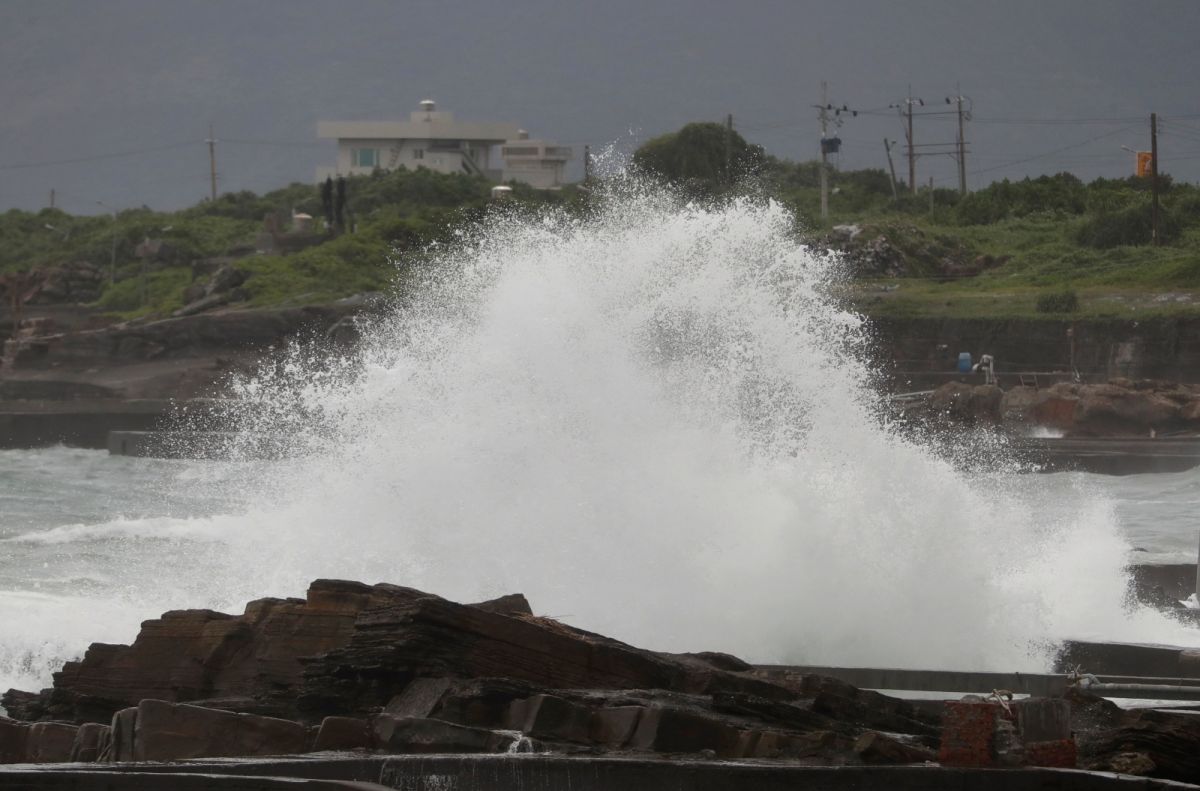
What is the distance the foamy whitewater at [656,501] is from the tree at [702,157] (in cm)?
5433

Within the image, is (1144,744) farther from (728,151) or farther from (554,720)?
(728,151)

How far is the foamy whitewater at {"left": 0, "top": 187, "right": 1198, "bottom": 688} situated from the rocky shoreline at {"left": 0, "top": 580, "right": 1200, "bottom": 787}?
503cm

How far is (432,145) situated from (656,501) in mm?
98115

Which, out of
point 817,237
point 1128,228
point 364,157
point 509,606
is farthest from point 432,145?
point 509,606

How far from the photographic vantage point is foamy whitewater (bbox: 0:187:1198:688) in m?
14.5

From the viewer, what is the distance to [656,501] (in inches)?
640

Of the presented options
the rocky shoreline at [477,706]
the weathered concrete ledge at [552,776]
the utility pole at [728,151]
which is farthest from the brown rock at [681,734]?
the utility pole at [728,151]

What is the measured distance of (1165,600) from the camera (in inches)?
712

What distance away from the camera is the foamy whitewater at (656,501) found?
47.6 ft

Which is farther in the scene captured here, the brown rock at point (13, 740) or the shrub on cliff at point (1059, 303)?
the shrub on cliff at point (1059, 303)

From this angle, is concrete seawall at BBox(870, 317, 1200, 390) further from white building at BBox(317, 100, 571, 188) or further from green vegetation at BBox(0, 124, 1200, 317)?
white building at BBox(317, 100, 571, 188)

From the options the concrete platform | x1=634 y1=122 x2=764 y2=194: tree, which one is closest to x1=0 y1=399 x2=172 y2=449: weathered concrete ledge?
x1=634 y1=122 x2=764 y2=194: tree

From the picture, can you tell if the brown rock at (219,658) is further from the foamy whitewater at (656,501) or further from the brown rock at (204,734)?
the foamy whitewater at (656,501)

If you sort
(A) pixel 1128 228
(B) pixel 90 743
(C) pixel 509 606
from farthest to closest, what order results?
(A) pixel 1128 228 → (C) pixel 509 606 → (B) pixel 90 743
